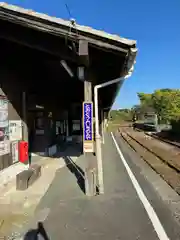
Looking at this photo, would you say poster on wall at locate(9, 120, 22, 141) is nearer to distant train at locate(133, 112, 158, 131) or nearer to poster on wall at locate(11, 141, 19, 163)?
poster on wall at locate(11, 141, 19, 163)

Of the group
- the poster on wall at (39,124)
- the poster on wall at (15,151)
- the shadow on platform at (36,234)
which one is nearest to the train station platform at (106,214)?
the shadow on platform at (36,234)

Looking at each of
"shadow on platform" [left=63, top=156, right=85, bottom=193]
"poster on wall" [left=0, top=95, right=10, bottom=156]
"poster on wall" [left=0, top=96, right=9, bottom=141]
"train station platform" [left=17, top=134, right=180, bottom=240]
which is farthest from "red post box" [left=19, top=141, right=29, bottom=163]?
"shadow on platform" [left=63, top=156, right=85, bottom=193]

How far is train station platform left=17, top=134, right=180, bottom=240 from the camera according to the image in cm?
432

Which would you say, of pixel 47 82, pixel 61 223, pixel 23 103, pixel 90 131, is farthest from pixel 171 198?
pixel 47 82

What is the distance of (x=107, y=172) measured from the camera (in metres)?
9.59

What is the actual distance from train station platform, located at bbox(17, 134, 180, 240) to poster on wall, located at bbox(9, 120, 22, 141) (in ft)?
6.10

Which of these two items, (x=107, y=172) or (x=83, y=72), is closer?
(x=83, y=72)

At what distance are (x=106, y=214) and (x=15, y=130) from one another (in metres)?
4.36

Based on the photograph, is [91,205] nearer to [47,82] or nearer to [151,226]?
[151,226]

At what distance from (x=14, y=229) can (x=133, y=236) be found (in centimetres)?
191

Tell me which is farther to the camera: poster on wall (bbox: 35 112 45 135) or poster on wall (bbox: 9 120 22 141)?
poster on wall (bbox: 35 112 45 135)

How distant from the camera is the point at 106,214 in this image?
17.1 ft

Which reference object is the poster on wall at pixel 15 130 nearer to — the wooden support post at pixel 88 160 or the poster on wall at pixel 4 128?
the poster on wall at pixel 4 128

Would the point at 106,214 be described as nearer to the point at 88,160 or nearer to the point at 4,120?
the point at 88,160
